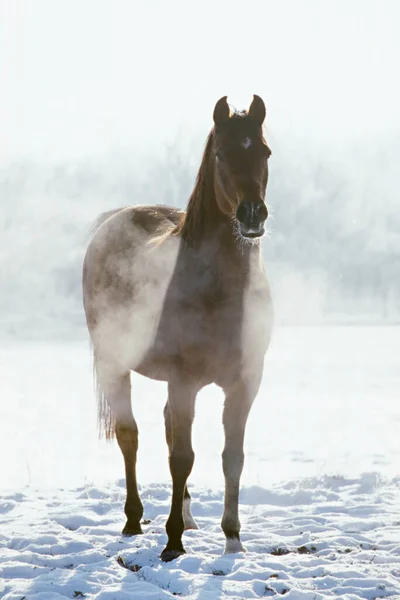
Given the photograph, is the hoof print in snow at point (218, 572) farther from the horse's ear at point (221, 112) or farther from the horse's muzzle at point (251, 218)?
the horse's ear at point (221, 112)

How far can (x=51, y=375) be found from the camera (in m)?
38.4

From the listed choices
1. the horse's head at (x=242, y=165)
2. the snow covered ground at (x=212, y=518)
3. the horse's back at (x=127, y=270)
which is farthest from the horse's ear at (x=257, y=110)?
the snow covered ground at (x=212, y=518)

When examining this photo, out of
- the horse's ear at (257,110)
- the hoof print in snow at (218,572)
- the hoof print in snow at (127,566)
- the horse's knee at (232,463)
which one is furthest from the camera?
the horse's knee at (232,463)

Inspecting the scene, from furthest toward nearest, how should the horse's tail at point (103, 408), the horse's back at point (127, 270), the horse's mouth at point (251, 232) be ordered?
the horse's tail at point (103, 408) → the horse's back at point (127, 270) → the horse's mouth at point (251, 232)

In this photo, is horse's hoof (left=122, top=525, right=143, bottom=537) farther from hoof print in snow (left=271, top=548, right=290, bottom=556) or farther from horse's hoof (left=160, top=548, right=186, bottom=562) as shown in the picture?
hoof print in snow (left=271, top=548, right=290, bottom=556)

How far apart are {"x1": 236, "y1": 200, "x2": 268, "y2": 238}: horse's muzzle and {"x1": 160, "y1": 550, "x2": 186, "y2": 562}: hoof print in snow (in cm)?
250

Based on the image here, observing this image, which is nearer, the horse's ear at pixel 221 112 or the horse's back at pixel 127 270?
the horse's ear at pixel 221 112

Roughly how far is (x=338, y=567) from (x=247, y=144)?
123 inches

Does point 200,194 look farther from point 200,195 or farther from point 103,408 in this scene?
point 103,408

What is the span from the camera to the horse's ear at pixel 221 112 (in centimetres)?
507

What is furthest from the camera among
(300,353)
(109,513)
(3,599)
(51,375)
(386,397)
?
(300,353)

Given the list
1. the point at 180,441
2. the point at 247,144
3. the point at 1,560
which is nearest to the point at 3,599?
the point at 1,560

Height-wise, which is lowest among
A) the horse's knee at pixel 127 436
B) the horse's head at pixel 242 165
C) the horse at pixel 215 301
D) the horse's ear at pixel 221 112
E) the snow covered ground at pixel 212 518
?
the snow covered ground at pixel 212 518

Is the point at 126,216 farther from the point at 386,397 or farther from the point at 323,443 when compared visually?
the point at 386,397
